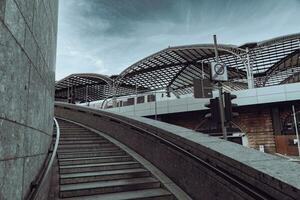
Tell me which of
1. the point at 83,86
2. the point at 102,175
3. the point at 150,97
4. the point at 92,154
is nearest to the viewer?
the point at 102,175

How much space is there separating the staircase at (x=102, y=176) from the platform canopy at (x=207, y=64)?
614 inches

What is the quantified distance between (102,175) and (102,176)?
0.02m

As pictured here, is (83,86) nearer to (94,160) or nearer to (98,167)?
(94,160)

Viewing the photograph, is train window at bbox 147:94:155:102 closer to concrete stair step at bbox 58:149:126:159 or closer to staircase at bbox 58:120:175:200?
staircase at bbox 58:120:175:200

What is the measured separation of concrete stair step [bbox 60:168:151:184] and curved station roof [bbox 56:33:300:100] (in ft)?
46.4

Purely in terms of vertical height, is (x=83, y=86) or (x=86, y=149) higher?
(x=83, y=86)

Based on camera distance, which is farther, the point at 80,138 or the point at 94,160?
the point at 80,138

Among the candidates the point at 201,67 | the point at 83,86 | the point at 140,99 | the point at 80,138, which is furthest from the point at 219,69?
the point at 83,86

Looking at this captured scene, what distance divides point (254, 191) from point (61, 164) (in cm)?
408

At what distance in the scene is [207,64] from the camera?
25.2 m

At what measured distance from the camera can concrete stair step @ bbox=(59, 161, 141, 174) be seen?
5084mm

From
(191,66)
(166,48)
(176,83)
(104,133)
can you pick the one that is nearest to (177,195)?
(104,133)

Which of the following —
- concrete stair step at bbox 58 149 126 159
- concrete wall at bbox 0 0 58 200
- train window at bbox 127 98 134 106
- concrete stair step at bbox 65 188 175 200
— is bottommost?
concrete stair step at bbox 65 188 175 200

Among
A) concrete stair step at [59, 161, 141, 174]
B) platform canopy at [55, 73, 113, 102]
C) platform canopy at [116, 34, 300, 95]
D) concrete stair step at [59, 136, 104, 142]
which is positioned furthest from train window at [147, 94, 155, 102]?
concrete stair step at [59, 161, 141, 174]
